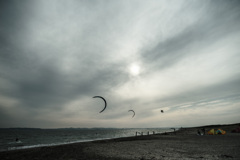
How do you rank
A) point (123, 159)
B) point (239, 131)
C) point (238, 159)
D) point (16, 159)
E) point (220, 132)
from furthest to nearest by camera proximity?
point (239, 131) < point (220, 132) < point (16, 159) < point (123, 159) < point (238, 159)

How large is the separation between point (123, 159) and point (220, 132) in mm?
38994

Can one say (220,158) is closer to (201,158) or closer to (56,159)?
(201,158)

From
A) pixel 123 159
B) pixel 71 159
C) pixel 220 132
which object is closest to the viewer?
pixel 123 159

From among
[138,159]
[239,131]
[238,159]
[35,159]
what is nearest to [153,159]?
[138,159]

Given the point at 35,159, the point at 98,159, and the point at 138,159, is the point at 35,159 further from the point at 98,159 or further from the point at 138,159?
the point at 138,159

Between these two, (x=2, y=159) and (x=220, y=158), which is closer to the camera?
(x=220, y=158)

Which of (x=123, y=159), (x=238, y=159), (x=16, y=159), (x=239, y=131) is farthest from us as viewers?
(x=239, y=131)

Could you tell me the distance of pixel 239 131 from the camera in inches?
1583

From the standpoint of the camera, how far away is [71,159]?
10.8m

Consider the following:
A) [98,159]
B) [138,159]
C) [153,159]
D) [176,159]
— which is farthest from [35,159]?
[176,159]

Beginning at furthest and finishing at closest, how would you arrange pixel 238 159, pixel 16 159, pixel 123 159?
pixel 16 159
pixel 123 159
pixel 238 159

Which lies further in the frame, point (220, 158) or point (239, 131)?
point (239, 131)

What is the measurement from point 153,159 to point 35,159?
9632 mm

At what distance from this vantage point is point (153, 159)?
385 inches
